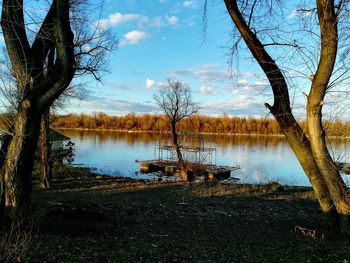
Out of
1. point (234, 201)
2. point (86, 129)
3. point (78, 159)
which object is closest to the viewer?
point (234, 201)

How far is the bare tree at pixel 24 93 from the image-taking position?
7.83 metres

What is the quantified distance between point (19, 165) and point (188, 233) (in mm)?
3810

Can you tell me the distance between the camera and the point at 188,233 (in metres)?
8.93

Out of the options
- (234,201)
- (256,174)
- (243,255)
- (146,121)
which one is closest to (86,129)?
(146,121)

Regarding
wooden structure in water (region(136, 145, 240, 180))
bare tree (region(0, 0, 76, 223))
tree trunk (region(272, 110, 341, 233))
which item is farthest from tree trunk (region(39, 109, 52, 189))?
wooden structure in water (region(136, 145, 240, 180))

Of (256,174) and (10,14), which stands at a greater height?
(10,14)

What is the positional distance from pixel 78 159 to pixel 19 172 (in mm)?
41700

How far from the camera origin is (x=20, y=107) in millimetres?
7926

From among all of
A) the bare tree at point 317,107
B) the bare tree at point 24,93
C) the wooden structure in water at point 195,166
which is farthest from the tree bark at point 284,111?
the wooden structure in water at point 195,166

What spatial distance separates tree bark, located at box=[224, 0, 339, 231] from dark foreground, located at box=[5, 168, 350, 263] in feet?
3.21

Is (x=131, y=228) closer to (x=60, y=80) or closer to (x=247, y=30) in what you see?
(x=60, y=80)

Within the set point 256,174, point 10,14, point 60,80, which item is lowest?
point 256,174

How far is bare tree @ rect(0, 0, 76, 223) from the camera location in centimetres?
783

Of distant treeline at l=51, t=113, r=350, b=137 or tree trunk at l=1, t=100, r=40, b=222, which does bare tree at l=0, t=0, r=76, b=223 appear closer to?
tree trunk at l=1, t=100, r=40, b=222
